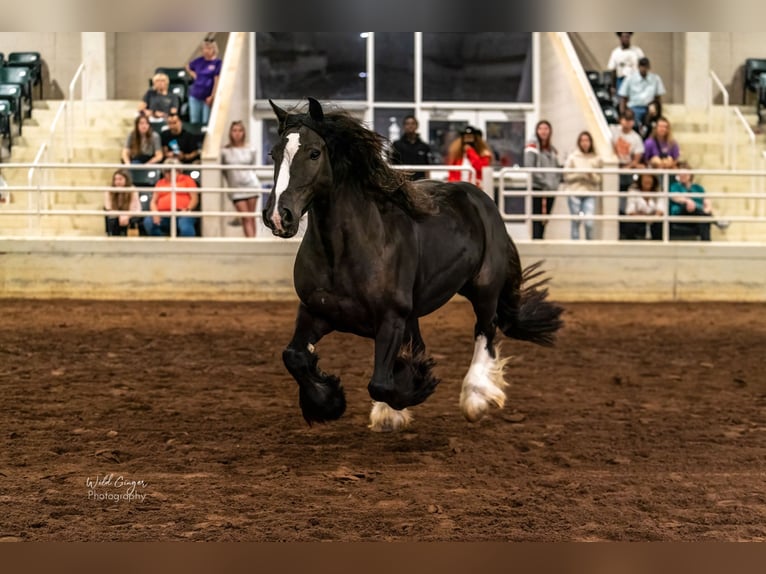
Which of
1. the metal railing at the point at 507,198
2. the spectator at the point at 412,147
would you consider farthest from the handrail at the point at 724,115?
the spectator at the point at 412,147

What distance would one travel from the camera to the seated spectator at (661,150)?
1313 cm

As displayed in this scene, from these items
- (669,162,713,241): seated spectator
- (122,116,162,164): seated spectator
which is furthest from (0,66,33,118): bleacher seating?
(669,162,713,241): seated spectator

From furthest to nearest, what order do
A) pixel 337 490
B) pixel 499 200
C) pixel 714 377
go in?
pixel 499 200
pixel 714 377
pixel 337 490

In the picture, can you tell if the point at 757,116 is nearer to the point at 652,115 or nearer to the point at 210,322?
the point at 652,115

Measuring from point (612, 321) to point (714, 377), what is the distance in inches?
128

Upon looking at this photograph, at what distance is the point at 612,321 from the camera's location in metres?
10.3

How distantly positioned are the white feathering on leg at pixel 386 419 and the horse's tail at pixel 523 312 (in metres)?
0.94

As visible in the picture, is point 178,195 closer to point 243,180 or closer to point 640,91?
point 243,180

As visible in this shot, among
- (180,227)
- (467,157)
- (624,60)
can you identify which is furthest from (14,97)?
(624,60)

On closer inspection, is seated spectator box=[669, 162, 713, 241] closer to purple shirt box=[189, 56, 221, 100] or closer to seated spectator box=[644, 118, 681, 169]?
seated spectator box=[644, 118, 681, 169]

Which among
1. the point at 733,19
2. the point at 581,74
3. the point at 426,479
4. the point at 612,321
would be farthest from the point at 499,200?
the point at 733,19

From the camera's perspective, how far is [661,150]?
13.3 meters

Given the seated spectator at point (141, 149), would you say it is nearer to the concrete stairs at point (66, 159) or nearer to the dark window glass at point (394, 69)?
the concrete stairs at point (66, 159)

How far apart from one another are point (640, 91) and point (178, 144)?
265 inches
